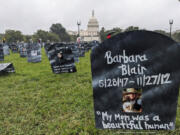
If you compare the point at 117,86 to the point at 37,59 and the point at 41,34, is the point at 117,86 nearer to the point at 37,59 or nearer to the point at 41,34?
the point at 37,59

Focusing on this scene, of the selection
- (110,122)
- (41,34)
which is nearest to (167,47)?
(110,122)

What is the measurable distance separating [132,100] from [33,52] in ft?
31.6

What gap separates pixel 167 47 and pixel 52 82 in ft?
14.7

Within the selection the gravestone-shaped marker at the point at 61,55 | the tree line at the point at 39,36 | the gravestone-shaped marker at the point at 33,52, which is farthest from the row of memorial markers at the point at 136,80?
the tree line at the point at 39,36

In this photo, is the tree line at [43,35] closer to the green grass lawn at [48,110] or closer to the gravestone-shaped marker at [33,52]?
the gravestone-shaped marker at [33,52]

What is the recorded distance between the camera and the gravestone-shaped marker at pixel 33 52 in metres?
10.2

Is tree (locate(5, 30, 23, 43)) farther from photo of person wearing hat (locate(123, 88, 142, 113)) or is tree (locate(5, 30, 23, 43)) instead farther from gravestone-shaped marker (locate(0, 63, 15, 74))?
photo of person wearing hat (locate(123, 88, 142, 113))

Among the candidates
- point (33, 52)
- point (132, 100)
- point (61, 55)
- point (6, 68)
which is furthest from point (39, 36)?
point (132, 100)

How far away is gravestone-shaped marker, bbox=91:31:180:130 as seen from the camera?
1687 millimetres

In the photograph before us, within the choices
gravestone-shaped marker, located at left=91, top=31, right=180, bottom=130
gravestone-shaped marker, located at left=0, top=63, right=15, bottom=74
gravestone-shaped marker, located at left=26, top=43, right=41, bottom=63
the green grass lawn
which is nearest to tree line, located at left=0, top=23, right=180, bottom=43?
gravestone-shaped marker, located at left=26, top=43, right=41, bottom=63

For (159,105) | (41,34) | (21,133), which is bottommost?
(21,133)

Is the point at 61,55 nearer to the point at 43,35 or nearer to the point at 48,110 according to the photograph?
the point at 48,110

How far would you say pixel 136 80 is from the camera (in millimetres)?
1812

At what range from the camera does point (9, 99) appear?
13.1ft
